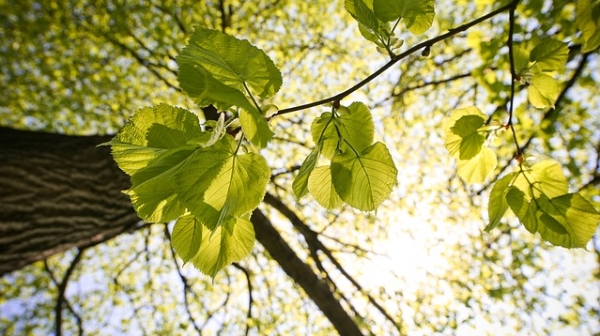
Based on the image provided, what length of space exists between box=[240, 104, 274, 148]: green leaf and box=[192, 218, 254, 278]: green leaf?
0.30m

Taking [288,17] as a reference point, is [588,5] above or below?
below

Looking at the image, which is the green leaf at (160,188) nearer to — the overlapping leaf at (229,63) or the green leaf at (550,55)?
the overlapping leaf at (229,63)

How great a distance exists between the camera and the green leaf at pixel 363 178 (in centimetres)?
76

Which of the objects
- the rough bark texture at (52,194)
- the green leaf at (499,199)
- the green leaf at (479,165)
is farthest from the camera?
the rough bark texture at (52,194)

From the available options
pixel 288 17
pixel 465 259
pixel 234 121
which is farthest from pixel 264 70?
pixel 465 259

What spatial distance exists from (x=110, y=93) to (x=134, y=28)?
2.97 ft

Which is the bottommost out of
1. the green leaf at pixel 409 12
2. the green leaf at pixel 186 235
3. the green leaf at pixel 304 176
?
the green leaf at pixel 186 235

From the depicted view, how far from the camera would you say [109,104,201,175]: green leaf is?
667 mm

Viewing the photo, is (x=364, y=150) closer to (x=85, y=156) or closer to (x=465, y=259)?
(x=85, y=156)

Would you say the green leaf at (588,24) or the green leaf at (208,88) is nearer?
the green leaf at (208,88)

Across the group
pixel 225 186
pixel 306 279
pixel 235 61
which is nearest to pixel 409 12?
pixel 235 61

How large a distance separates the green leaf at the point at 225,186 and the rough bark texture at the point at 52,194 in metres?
1.83

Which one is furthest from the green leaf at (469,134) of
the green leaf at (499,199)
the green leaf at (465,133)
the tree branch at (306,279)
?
the tree branch at (306,279)

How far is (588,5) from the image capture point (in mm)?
1117
